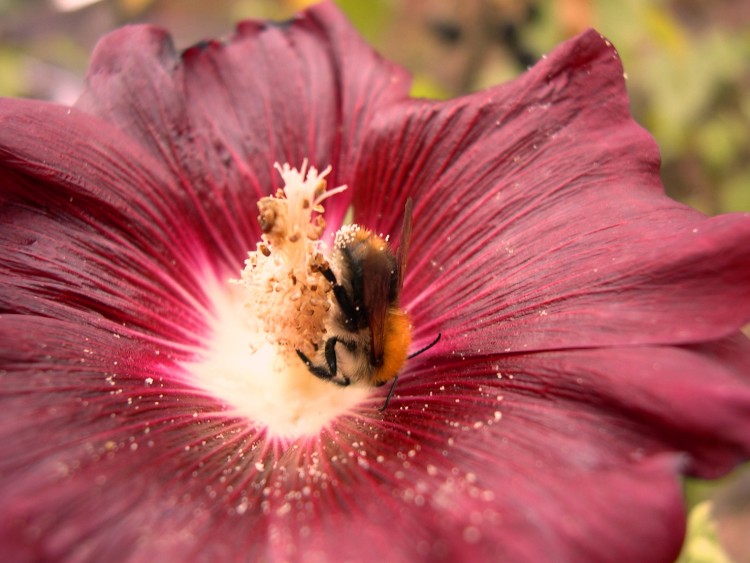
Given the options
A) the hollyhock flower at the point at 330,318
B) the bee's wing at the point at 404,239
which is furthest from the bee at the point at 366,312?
the hollyhock flower at the point at 330,318

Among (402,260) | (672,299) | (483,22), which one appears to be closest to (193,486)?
(402,260)


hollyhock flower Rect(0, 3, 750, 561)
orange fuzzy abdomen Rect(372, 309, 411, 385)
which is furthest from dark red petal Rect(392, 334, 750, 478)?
orange fuzzy abdomen Rect(372, 309, 411, 385)

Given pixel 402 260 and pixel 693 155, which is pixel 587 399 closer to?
pixel 402 260

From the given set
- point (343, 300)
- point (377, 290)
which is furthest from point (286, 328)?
point (377, 290)

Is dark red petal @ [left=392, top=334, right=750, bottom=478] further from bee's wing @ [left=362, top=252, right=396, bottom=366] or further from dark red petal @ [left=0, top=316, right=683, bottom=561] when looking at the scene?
bee's wing @ [left=362, top=252, right=396, bottom=366]

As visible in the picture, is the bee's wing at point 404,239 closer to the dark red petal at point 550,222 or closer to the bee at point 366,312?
the bee at point 366,312
